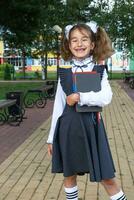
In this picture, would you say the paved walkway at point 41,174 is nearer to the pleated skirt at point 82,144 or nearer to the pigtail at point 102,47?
the pleated skirt at point 82,144

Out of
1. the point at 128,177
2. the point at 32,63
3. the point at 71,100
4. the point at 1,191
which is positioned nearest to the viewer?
the point at 71,100

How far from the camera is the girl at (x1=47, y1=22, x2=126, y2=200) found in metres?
4.69

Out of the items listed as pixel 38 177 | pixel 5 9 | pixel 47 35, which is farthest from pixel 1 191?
pixel 47 35

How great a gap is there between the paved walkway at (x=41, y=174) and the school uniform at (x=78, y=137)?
5.39 feet

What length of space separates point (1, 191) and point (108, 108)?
13247 mm

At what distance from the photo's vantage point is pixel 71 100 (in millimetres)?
4582

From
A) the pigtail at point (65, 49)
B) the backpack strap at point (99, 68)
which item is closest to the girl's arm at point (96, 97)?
the backpack strap at point (99, 68)

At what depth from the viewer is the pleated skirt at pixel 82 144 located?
4.69 metres

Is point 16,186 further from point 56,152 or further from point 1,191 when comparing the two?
point 56,152

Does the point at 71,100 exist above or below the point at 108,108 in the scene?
above

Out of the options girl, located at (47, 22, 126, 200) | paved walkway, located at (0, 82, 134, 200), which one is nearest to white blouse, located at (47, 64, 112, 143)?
girl, located at (47, 22, 126, 200)

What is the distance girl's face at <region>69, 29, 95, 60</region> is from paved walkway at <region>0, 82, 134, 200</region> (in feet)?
7.06

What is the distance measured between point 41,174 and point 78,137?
121 inches

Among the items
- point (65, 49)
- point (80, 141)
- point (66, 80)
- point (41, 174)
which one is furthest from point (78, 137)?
point (41, 174)
